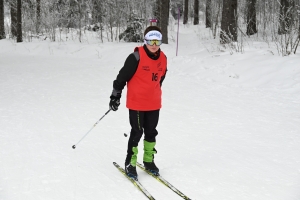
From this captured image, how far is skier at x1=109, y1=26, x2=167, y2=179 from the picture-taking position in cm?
362

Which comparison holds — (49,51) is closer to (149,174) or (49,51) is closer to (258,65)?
(258,65)

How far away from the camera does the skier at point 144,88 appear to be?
142 inches

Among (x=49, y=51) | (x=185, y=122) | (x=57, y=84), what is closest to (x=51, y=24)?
(x=49, y=51)

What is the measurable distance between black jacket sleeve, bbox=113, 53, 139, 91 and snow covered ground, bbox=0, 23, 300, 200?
3.78 ft

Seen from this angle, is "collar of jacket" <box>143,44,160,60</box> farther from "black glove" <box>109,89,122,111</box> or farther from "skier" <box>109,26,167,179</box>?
"black glove" <box>109,89,122,111</box>

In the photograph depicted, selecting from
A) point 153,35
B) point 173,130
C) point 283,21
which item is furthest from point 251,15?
point 153,35

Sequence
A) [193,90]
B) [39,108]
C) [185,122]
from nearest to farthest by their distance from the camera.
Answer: [185,122] → [39,108] → [193,90]

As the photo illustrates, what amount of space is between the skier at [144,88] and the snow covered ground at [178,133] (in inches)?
14.1

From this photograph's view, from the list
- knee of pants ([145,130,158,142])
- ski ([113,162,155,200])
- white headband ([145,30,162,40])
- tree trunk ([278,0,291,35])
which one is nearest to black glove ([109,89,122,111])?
knee of pants ([145,130,158,142])

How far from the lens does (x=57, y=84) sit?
9.58 metres

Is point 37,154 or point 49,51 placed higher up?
point 49,51

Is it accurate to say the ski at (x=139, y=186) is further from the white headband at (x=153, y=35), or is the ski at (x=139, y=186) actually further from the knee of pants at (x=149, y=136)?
the white headband at (x=153, y=35)

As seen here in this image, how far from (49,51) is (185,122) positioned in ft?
39.9

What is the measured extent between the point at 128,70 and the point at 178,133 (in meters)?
2.30
